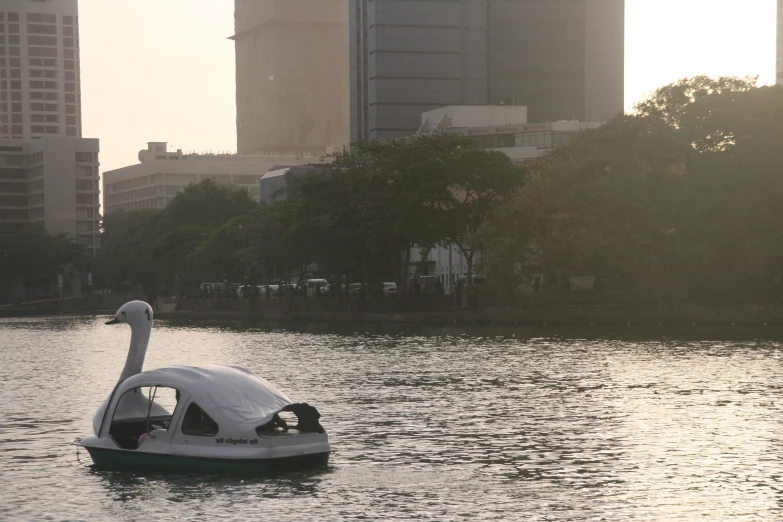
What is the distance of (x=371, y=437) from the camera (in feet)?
111

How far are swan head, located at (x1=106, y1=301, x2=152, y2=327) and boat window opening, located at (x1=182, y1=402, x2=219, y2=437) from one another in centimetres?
512

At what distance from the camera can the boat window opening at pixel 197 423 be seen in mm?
27703

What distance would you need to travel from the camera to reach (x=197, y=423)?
28.1m

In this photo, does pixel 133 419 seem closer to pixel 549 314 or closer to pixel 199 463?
pixel 199 463

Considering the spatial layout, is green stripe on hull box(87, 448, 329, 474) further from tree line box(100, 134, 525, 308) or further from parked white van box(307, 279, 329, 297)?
parked white van box(307, 279, 329, 297)

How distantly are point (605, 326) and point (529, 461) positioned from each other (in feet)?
203

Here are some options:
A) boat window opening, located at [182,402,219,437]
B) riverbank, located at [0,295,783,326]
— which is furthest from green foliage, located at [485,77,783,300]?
boat window opening, located at [182,402,219,437]

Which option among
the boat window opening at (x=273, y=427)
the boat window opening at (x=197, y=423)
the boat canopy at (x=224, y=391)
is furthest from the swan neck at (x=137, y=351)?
the boat window opening at (x=273, y=427)

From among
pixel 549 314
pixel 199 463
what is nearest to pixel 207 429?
pixel 199 463

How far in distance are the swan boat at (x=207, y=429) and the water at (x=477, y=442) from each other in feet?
1.51

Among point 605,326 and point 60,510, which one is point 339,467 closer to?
point 60,510

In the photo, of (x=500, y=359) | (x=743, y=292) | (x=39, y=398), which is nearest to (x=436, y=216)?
(x=743, y=292)

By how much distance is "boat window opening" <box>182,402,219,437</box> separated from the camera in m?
27.7

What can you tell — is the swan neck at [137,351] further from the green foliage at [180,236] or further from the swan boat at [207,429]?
the green foliage at [180,236]
